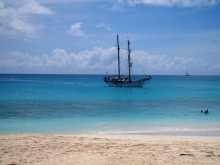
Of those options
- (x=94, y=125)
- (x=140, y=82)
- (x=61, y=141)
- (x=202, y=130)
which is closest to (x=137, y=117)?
(x=94, y=125)

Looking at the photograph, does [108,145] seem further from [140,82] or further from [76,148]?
[140,82]

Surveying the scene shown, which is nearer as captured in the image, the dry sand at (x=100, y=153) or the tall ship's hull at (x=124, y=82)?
the dry sand at (x=100, y=153)

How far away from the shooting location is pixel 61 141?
12.5 m

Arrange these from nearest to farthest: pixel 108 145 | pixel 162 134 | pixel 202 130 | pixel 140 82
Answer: pixel 108 145
pixel 162 134
pixel 202 130
pixel 140 82

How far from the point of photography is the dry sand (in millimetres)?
9391

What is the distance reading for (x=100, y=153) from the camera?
10.4 meters

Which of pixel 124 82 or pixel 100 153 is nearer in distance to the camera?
pixel 100 153

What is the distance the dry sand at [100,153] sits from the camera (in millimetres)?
9391

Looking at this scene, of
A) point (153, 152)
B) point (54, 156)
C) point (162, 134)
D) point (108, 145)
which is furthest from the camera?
point (162, 134)

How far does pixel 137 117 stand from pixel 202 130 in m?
7.29

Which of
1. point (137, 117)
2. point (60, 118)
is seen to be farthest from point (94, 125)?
point (137, 117)

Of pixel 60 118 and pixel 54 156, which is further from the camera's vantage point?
pixel 60 118

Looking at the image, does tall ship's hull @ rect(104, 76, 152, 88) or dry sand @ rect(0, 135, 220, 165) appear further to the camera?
tall ship's hull @ rect(104, 76, 152, 88)

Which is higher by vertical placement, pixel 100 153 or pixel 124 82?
pixel 124 82
